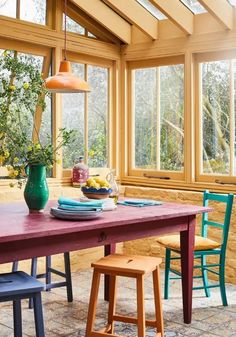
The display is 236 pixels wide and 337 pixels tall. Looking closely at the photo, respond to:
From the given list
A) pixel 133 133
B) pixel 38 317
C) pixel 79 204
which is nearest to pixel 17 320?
pixel 38 317

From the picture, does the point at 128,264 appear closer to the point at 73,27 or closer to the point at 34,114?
the point at 34,114

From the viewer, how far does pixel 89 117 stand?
5527 mm

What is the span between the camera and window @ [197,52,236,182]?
4969 millimetres

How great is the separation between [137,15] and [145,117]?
1087 millimetres

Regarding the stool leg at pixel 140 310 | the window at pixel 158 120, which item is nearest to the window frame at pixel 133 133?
the window at pixel 158 120

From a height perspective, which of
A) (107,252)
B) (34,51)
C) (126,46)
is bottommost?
(107,252)

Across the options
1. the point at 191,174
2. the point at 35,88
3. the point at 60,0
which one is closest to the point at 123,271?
the point at 35,88

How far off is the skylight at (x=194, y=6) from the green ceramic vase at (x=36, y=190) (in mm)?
2534

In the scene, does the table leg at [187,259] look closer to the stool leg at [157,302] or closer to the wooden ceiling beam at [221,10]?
the stool leg at [157,302]

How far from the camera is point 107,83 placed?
Answer: 18.9ft

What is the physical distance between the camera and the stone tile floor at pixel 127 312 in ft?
11.8

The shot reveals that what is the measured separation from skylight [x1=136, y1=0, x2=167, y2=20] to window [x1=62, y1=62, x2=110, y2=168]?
79cm

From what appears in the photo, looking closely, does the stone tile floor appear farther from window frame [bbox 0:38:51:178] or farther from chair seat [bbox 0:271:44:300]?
window frame [bbox 0:38:51:178]

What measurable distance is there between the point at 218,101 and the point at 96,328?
256 centimetres
